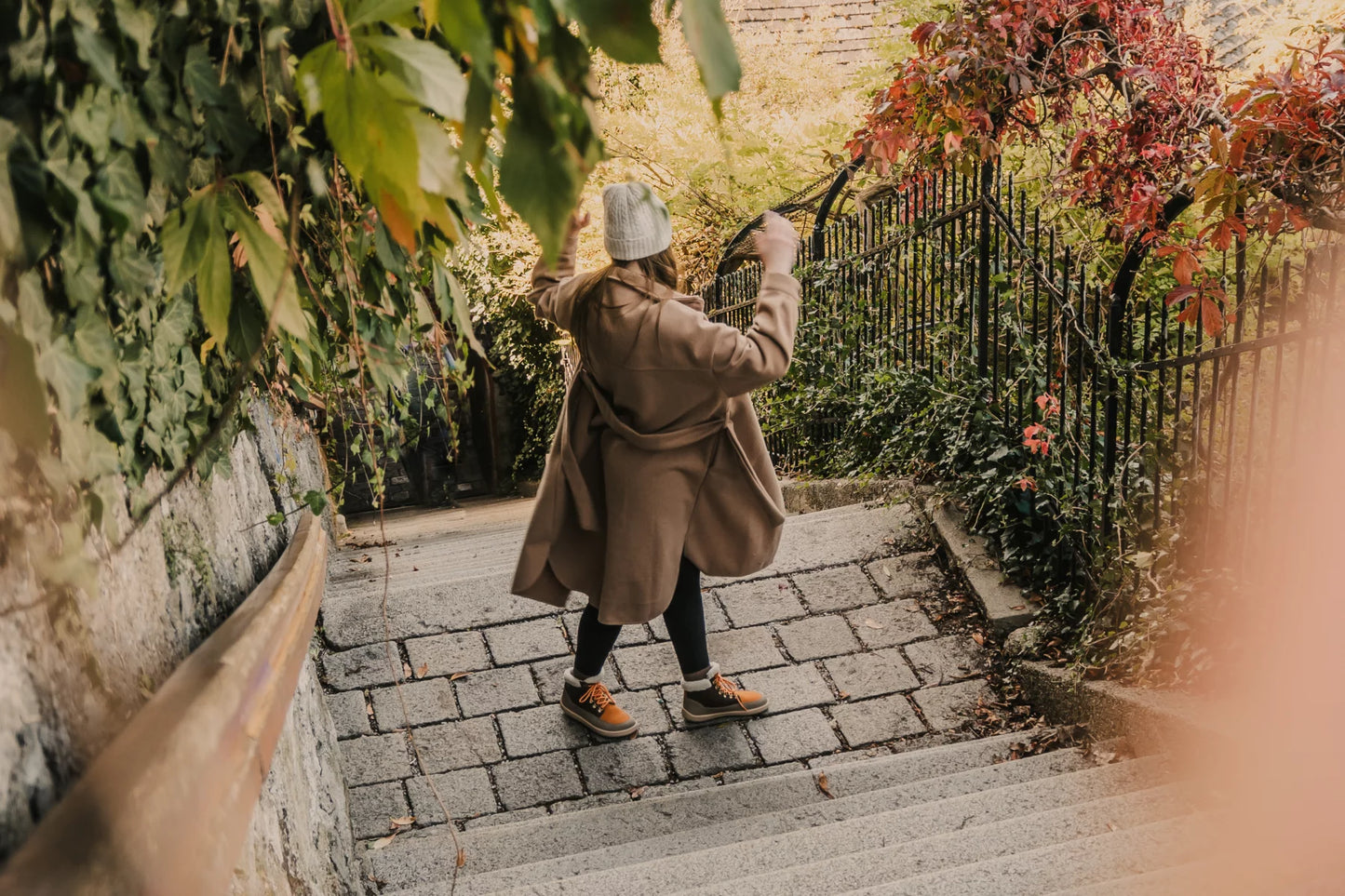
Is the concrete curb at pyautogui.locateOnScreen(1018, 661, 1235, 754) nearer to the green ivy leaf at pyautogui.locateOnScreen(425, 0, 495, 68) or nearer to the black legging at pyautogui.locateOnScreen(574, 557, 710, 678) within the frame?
the black legging at pyautogui.locateOnScreen(574, 557, 710, 678)

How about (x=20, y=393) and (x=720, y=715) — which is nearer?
(x=20, y=393)

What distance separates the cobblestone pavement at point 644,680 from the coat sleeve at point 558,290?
92 centimetres

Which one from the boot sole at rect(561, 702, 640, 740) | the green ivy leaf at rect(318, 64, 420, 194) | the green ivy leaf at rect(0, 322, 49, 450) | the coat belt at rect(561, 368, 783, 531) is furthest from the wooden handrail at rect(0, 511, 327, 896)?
the boot sole at rect(561, 702, 640, 740)

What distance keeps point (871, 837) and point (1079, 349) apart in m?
1.82

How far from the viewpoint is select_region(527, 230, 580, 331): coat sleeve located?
3135 millimetres

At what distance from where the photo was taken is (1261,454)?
13.7ft

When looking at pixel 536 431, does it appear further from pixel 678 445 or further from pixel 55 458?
pixel 55 458

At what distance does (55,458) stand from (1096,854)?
2.08 metres

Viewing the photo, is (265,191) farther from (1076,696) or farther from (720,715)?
(1076,696)

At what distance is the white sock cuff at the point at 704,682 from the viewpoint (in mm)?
3545

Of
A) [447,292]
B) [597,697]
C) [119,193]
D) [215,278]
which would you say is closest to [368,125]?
[215,278]

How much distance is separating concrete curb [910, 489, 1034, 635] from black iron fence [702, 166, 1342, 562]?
422 millimetres

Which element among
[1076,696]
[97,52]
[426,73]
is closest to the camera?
[426,73]

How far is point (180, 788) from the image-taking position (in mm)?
1058
